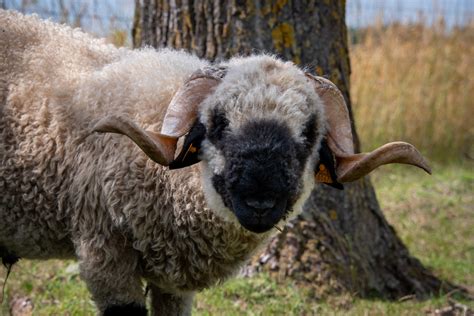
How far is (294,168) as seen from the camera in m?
3.67

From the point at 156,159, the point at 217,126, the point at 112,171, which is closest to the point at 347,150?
the point at 217,126

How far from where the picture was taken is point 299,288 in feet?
19.4

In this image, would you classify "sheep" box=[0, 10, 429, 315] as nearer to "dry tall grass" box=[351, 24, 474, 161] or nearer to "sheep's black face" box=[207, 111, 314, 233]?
"sheep's black face" box=[207, 111, 314, 233]

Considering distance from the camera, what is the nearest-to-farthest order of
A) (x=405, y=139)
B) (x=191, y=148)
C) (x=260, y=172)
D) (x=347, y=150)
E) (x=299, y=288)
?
1. (x=260, y=172)
2. (x=191, y=148)
3. (x=347, y=150)
4. (x=299, y=288)
5. (x=405, y=139)

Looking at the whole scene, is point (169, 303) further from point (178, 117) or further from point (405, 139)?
point (405, 139)

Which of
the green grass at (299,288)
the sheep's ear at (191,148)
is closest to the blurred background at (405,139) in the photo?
the green grass at (299,288)

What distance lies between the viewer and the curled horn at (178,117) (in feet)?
12.3

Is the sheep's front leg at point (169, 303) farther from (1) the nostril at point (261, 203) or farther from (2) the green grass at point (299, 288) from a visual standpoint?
(1) the nostril at point (261, 203)

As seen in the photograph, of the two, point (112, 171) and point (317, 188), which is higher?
point (112, 171)

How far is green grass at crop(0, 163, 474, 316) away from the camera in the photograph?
5.66 metres

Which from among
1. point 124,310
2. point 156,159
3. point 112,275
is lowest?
point 124,310

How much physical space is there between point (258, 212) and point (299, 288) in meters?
2.51

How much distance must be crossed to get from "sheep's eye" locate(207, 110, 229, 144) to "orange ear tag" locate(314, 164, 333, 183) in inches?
22.8

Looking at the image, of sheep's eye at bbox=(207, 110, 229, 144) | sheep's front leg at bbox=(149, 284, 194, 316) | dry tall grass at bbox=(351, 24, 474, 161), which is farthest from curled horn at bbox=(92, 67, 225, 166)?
dry tall grass at bbox=(351, 24, 474, 161)
